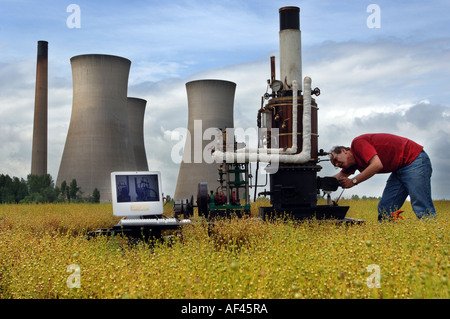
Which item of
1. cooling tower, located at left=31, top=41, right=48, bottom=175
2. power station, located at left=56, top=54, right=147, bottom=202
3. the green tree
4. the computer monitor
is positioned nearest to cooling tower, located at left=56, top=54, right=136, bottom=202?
power station, located at left=56, top=54, right=147, bottom=202

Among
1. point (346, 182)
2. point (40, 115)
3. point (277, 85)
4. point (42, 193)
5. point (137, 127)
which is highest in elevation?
point (40, 115)

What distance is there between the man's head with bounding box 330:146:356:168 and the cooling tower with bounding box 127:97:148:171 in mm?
20806

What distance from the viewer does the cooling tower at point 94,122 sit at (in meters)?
21.4

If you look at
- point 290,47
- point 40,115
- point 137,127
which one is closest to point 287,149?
point 290,47

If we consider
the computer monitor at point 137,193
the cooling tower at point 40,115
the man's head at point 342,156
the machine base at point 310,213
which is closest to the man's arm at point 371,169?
the man's head at point 342,156

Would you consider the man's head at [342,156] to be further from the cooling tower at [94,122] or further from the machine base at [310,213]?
the cooling tower at [94,122]

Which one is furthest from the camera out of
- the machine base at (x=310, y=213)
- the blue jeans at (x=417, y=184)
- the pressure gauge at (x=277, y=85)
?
the pressure gauge at (x=277, y=85)

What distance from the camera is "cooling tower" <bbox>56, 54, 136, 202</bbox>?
70.1ft

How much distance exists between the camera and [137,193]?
20.1 feet

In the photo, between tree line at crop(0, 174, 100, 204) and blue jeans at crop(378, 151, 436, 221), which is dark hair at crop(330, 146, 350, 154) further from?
tree line at crop(0, 174, 100, 204)

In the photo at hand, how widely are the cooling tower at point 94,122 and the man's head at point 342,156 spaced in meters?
17.1

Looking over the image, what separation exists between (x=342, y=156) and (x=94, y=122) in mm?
17433

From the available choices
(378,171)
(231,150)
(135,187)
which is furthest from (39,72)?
(378,171)

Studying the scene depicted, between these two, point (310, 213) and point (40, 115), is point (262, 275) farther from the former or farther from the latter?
point (40, 115)
